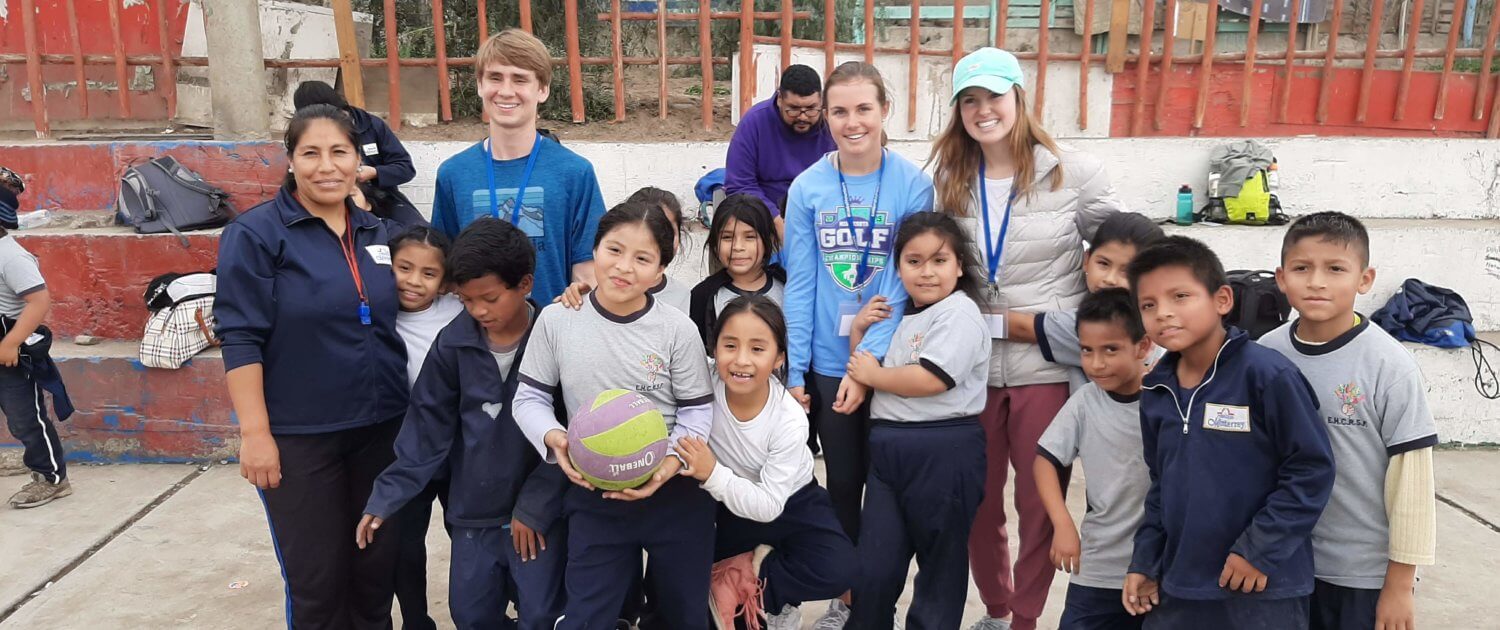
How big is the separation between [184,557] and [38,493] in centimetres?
115

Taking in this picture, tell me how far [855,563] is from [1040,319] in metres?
0.90

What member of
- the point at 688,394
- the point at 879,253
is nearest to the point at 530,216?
the point at 688,394

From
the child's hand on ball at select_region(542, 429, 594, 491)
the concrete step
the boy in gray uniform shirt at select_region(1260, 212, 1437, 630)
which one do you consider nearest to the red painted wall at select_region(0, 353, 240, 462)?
the child's hand on ball at select_region(542, 429, 594, 491)

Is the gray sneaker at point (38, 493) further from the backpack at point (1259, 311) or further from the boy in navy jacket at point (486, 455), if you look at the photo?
the backpack at point (1259, 311)

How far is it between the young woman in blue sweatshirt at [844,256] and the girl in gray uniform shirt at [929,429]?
105mm

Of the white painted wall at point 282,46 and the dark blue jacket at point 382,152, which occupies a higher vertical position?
the white painted wall at point 282,46

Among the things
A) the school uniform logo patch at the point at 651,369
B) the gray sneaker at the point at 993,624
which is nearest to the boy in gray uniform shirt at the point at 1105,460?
the gray sneaker at the point at 993,624

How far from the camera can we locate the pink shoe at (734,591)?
2.95 m

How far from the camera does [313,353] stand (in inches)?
104

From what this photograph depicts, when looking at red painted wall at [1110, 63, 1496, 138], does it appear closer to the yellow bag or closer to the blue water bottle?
the blue water bottle

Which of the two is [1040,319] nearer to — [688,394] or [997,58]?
[997,58]

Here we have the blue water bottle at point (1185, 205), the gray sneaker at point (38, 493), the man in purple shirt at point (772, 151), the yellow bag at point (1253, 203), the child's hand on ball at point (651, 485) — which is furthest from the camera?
the blue water bottle at point (1185, 205)

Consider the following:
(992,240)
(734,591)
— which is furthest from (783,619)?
(992,240)

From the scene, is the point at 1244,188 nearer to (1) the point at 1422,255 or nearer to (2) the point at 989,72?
(1) the point at 1422,255
